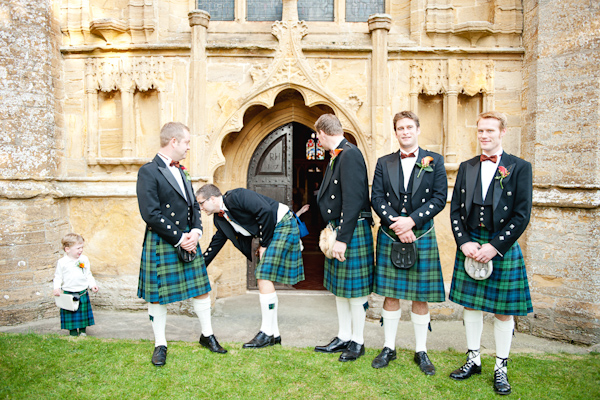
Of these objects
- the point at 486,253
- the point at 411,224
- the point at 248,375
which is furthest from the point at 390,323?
the point at 248,375

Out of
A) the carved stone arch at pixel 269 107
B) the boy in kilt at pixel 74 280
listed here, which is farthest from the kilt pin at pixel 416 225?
the boy in kilt at pixel 74 280

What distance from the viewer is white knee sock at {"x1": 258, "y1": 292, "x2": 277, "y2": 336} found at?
3953 millimetres

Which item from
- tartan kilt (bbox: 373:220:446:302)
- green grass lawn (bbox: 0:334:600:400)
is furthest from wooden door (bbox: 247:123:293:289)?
tartan kilt (bbox: 373:220:446:302)

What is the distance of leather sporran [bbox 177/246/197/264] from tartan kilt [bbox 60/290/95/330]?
1.71m

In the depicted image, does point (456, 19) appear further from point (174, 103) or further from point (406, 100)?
point (174, 103)

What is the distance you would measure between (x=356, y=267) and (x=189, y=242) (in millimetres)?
1341

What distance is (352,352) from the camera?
3.75m

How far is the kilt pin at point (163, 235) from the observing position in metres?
3.43

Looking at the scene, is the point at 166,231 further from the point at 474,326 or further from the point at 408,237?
the point at 474,326

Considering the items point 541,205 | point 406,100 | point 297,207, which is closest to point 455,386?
point 541,205

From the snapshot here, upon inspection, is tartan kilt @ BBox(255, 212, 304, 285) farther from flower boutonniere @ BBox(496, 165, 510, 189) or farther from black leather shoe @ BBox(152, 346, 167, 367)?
flower boutonniere @ BBox(496, 165, 510, 189)

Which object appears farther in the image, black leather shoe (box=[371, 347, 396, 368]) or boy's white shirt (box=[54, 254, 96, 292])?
boy's white shirt (box=[54, 254, 96, 292])

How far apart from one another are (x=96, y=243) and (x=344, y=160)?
3885mm

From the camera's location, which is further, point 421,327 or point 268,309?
point 268,309
